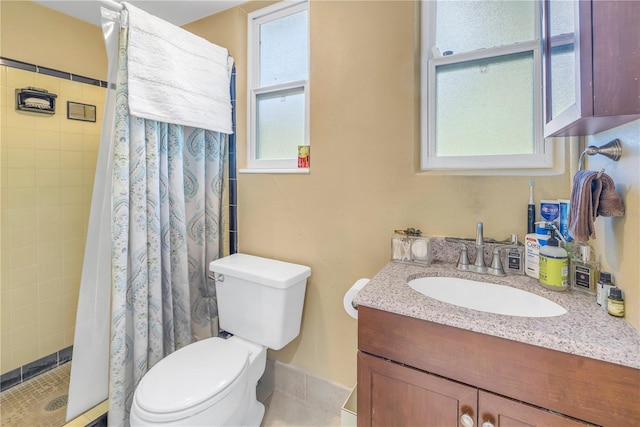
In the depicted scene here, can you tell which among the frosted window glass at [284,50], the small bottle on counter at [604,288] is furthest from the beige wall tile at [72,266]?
the small bottle on counter at [604,288]

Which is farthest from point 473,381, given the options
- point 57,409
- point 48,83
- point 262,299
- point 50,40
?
point 50,40

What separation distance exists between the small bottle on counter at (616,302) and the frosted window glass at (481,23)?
39.3 inches

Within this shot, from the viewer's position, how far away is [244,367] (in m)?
1.31

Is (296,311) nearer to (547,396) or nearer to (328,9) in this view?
(547,396)

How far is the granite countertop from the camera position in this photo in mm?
656

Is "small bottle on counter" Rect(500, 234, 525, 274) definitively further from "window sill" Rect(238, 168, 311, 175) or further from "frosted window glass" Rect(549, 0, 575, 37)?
"window sill" Rect(238, 168, 311, 175)

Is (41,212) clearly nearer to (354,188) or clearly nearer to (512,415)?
(354,188)

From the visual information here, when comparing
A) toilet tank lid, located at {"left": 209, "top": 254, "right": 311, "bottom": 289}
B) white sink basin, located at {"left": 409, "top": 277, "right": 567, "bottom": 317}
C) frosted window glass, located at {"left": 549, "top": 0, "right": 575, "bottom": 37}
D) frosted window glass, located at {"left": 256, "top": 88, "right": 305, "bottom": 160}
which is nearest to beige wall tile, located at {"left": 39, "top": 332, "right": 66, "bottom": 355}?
toilet tank lid, located at {"left": 209, "top": 254, "right": 311, "bottom": 289}

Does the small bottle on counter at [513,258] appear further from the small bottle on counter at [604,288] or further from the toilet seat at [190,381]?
the toilet seat at [190,381]

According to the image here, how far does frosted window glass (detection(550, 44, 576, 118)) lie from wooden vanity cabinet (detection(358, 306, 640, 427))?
629 mm

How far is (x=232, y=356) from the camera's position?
135 cm

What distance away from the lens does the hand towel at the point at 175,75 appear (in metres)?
1.35

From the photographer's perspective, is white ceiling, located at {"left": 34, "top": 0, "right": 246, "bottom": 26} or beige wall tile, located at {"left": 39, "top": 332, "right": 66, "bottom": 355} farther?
beige wall tile, located at {"left": 39, "top": 332, "right": 66, "bottom": 355}

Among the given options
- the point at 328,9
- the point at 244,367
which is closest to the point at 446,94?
the point at 328,9
